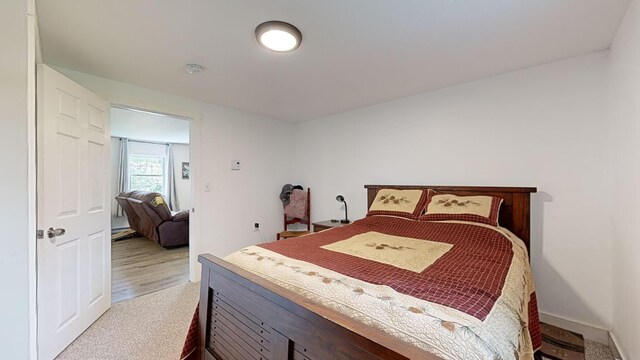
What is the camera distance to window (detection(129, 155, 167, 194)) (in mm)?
6457

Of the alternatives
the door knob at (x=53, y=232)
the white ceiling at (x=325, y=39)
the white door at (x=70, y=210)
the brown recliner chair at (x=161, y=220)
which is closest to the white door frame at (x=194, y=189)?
the white ceiling at (x=325, y=39)

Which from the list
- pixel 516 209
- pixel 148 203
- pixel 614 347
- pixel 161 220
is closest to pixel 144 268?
pixel 161 220

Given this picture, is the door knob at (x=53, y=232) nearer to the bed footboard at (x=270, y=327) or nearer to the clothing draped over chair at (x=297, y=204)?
the bed footboard at (x=270, y=327)

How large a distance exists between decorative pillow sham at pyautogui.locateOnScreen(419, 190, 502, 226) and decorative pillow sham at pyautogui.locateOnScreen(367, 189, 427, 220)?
3.9 inches

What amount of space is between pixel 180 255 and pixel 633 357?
4.82 metres

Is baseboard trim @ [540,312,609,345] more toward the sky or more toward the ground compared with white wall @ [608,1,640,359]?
more toward the ground

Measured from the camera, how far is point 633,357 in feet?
5.12

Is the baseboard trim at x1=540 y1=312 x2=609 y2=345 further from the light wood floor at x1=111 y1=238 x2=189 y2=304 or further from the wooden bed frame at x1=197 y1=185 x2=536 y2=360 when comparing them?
the light wood floor at x1=111 y1=238 x2=189 y2=304

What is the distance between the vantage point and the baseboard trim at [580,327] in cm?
198

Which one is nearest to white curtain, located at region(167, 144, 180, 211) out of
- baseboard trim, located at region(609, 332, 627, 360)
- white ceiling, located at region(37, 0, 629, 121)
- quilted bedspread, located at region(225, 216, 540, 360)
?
white ceiling, located at region(37, 0, 629, 121)

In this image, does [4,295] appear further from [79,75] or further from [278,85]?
[278,85]

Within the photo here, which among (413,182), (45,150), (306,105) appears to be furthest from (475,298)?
(306,105)

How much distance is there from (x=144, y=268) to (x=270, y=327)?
3.33 metres

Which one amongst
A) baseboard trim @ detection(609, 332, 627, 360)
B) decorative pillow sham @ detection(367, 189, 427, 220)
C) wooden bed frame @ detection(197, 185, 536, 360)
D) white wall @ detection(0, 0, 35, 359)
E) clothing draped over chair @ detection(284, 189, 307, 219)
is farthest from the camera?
clothing draped over chair @ detection(284, 189, 307, 219)
